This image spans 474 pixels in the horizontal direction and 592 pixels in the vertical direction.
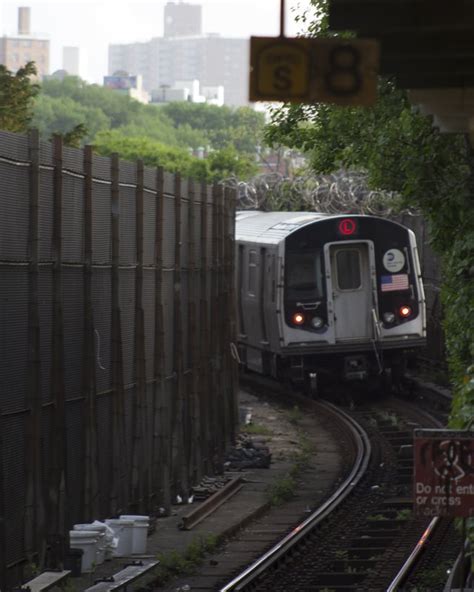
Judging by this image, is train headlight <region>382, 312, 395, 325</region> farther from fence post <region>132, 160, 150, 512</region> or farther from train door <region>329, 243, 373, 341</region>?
fence post <region>132, 160, 150, 512</region>

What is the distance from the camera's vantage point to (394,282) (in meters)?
29.8

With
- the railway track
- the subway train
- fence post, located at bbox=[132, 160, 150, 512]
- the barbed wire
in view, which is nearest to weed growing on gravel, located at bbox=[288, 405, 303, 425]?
the subway train

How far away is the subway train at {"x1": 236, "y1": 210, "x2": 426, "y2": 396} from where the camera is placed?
29.2 metres

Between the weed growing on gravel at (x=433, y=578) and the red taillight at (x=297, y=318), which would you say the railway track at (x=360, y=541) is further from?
the red taillight at (x=297, y=318)

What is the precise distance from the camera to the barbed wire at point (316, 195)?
37156 mm

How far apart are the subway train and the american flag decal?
0.02m

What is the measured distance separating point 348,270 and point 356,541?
13313 millimetres

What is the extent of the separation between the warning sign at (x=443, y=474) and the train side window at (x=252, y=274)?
20.4 m

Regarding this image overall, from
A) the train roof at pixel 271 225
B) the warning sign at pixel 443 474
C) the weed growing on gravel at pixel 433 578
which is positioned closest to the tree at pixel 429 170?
the weed growing on gravel at pixel 433 578

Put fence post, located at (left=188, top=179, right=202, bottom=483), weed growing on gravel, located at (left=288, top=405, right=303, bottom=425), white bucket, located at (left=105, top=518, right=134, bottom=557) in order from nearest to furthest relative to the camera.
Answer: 1. white bucket, located at (left=105, top=518, right=134, bottom=557)
2. fence post, located at (left=188, top=179, right=202, bottom=483)
3. weed growing on gravel, located at (left=288, top=405, right=303, bottom=425)

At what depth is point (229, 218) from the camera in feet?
83.0

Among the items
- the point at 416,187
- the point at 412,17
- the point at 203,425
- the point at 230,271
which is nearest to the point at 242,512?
the point at 203,425

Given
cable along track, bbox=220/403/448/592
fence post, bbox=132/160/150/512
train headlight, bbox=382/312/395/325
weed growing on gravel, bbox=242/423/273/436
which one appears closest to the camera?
cable along track, bbox=220/403/448/592

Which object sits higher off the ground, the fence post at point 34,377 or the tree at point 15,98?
the tree at point 15,98
